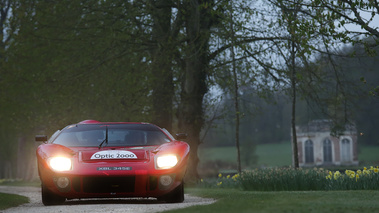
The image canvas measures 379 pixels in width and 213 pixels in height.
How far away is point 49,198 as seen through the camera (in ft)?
35.1

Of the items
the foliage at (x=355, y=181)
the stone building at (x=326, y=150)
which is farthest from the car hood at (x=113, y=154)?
the stone building at (x=326, y=150)

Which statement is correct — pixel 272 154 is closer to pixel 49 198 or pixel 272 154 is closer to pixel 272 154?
pixel 272 154

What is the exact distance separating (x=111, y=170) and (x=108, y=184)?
0.73ft

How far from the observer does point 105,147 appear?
10578 mm

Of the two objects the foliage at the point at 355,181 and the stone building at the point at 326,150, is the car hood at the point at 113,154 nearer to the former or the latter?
the foliage at the point at 355,181

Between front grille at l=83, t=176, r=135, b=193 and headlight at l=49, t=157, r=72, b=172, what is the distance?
1.18ft

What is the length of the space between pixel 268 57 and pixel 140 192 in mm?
12995

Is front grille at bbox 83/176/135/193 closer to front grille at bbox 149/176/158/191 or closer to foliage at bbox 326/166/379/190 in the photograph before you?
front grille at bbox 149/176/158/191

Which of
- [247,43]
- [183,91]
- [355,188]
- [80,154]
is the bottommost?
[355,188]

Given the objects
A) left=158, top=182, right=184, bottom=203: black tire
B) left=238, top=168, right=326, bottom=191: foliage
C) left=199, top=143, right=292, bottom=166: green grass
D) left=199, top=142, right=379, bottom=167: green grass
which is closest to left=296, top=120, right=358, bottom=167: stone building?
left=199, top=142, right=379, bottom=167: green grass

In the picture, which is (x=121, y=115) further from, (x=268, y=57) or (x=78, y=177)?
(x=78, y=177)

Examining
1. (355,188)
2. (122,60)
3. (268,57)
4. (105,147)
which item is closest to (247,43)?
(268,57)

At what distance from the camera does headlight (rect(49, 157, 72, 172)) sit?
10258mm

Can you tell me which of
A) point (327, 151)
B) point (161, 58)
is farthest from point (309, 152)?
point (161, 58)
